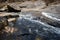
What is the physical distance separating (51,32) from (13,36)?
6.84ft

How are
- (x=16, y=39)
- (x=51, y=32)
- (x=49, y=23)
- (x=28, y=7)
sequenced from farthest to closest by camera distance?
(x=28, y=7)
(x=49, y=23)
(x=51, y=32)
(x=16, y=39)

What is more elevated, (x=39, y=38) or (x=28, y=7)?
(x=39, y=38)

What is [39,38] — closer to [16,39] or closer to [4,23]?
[16,39]

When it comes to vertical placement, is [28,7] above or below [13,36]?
below

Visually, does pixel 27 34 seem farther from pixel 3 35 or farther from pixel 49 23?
pixel 49 23

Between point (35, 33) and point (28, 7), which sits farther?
point (28, 7)

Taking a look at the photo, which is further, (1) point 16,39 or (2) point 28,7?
(2) point 28,7

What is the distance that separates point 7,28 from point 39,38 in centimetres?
234

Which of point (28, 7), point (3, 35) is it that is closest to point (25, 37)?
point (3, 35)

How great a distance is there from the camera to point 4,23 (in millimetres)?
9758

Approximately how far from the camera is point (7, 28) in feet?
30.9

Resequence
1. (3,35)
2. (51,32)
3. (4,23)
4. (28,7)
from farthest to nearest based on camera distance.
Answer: (28,7) < (4,23) < (51,32) < (3,35)

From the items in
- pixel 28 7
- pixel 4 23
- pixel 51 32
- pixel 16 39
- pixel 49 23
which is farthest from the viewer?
pixel 28 7

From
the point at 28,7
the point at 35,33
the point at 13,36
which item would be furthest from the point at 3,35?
the point at 28,7
